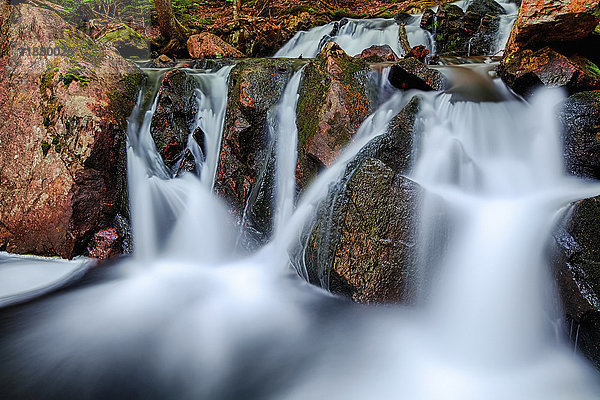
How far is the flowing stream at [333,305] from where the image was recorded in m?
2.38

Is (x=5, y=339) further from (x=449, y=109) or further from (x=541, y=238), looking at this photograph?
(x=449, y=109)

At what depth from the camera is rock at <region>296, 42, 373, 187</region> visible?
4051 mm

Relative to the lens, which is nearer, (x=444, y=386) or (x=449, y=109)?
(x=444, y=386)

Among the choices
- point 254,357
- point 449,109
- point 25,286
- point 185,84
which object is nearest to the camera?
point 254,357

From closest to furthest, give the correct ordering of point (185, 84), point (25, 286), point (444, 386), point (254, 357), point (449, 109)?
point (444, 386) → point (254, 357) → point (25, 286) → point (449, 109) → point (185, 84)

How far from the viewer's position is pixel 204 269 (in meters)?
4.09


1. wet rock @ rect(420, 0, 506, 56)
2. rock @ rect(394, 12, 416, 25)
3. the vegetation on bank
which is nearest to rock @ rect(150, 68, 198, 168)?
the vegetation on bank

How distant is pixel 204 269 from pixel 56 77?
308 cm

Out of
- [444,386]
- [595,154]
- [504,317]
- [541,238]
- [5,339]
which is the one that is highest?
[595,154]

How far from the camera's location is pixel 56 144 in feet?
13.6

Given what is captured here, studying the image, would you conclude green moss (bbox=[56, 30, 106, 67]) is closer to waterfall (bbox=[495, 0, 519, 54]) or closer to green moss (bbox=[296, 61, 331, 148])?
green moss (bbox=[296, 61, 331, 148])

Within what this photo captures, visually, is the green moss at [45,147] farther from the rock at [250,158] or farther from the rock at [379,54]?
the rock at [379,54]

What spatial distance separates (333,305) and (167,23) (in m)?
8.68

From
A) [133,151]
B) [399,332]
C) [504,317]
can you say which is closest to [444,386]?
[399,332]
